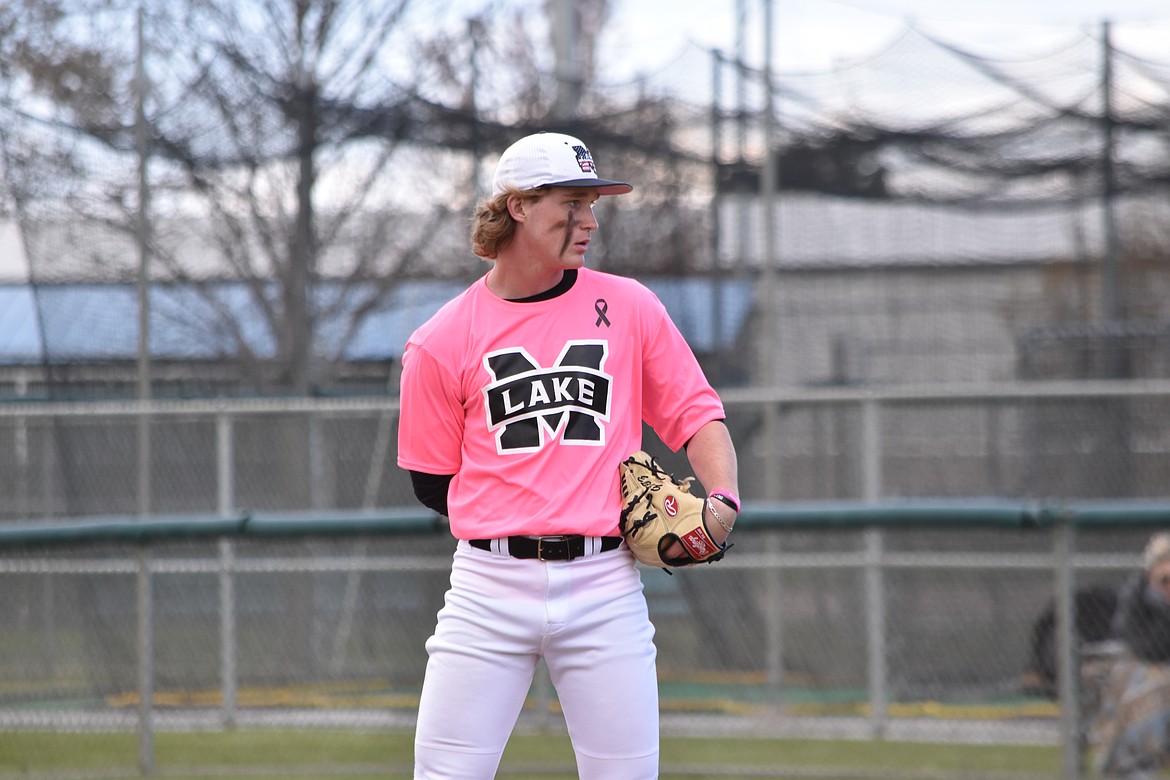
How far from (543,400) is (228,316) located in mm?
6092

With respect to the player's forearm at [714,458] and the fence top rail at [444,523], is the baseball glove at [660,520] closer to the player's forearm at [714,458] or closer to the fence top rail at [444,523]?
the player's forearm at [714,458]

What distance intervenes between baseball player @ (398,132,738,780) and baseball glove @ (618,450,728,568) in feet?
0.11

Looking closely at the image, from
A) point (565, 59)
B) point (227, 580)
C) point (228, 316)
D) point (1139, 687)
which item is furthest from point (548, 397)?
A: point (565, 59)

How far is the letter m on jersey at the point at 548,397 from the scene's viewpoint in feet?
11.0

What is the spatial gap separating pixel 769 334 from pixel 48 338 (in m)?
4.26

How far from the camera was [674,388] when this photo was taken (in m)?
3.51

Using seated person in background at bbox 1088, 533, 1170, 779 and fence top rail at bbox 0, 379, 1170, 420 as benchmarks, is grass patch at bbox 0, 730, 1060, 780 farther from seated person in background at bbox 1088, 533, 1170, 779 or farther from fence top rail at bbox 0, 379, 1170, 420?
fence top rail at bbox 0, 379, 1170, 420

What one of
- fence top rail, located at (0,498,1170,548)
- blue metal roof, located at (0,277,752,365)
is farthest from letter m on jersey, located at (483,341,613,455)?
blue metal roof, located at (0,277,752,365)

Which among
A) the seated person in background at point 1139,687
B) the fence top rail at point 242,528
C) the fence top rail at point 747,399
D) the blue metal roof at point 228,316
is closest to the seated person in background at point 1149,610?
the seated person in background at point 1139,687

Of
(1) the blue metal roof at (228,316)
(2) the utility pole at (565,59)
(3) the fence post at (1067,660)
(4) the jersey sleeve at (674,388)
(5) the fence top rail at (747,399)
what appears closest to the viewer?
(4) the jersey sleeve at (674,388)

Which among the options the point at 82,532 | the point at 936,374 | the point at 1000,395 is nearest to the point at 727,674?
the point at 1000,395

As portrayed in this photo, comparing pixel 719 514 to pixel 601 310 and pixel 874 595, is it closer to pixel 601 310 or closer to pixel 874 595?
pixel 601 310

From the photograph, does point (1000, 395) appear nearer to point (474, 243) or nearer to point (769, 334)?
point (769, 334)

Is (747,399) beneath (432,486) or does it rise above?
above
